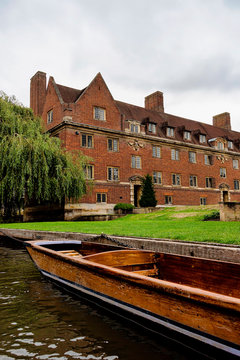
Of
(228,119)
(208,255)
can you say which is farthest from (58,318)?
(228,119)

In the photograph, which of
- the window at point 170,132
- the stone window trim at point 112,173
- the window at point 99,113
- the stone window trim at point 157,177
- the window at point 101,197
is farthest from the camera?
the window at point 170,132

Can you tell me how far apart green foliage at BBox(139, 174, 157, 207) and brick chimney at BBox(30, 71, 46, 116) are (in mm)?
13442

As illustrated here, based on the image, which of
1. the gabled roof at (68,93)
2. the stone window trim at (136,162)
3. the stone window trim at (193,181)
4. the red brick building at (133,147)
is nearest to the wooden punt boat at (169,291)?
the red brick building at (133,147)

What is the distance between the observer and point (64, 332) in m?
4.03

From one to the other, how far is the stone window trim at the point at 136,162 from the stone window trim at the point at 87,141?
16.4 ft

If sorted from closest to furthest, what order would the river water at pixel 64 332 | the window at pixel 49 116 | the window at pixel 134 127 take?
1. the river water at pixel 64 332
2. the window at pixel 49 116
3. the window at pixel 134 127

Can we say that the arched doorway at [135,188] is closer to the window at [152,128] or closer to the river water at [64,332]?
the window at [152,128]

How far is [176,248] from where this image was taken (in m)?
7.03

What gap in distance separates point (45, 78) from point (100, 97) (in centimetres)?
847

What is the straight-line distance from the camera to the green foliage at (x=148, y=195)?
92.4 feet

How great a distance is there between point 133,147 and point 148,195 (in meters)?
5.21

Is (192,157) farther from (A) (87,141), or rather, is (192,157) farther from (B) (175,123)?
(A) (87,141)

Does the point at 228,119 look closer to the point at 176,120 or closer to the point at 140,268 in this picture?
the point at 176,120

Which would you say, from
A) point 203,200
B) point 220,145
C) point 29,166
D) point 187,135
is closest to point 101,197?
point 29,166
